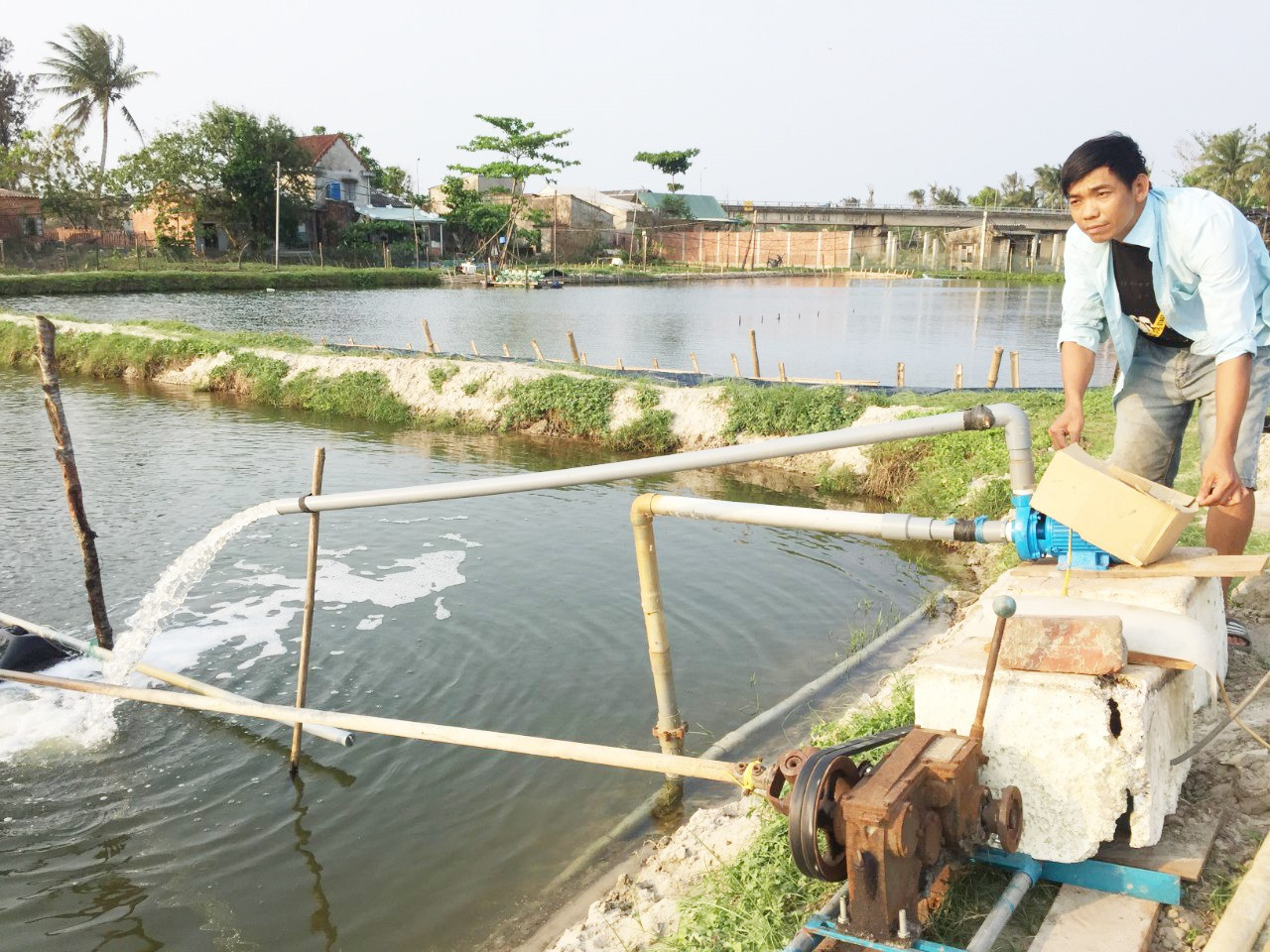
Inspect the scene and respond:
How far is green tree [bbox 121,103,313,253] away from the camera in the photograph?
179 ft

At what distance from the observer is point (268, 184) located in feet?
187

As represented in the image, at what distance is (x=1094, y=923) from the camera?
8.89ft

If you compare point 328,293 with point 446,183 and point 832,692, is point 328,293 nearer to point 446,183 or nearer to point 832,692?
point 446,183

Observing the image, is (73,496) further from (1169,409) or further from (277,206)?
(277,206)

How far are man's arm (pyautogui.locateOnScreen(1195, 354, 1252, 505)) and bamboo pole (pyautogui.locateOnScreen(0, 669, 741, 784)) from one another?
5.95ft

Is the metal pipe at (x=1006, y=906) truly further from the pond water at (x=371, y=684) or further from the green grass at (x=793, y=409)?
the green grass at (x=793, y=409)

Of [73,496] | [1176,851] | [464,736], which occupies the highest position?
[73,496]

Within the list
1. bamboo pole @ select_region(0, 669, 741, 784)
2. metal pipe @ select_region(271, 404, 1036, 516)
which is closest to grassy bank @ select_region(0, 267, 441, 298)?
bamboo pole @ select_region(0, 669, 741, 784)

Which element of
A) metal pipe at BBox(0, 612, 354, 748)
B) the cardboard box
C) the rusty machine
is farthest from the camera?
metal pipe at BBox(0, 612, 354, 748)

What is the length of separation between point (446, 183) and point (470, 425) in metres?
54.3

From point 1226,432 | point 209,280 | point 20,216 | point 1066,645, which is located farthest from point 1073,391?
point 20,216

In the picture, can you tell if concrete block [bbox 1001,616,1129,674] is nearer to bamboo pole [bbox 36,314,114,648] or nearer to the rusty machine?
the rusty machine

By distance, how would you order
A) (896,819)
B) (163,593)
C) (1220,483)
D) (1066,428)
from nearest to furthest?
(896,819) → (1220,483) → (1066,428) → (163,593)

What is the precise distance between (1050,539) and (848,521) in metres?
0.71
